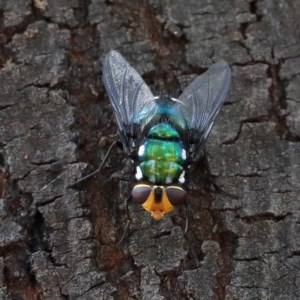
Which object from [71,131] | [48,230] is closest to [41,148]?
[71,131]

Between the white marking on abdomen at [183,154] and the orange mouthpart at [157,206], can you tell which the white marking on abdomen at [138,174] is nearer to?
the orange mouthpart at [157,206]

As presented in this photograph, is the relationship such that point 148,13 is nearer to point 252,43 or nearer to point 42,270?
point 252,43

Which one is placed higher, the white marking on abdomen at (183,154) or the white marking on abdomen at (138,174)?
the white marking on abdomen at (183,154)

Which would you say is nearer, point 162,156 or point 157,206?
point 157,206

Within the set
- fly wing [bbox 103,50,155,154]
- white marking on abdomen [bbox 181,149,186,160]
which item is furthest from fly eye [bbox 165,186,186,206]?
fly wing [bbox 103,50,155,154]

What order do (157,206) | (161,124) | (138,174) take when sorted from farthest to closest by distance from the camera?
(161,124) < (138,174) < (157,206)

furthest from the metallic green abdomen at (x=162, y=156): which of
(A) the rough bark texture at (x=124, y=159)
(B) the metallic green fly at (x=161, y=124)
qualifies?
(A) the rough bark texture at (x=124, y=159)

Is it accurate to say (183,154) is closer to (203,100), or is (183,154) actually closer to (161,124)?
(161,124)

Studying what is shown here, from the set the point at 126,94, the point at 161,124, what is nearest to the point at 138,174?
the point at 161,124
